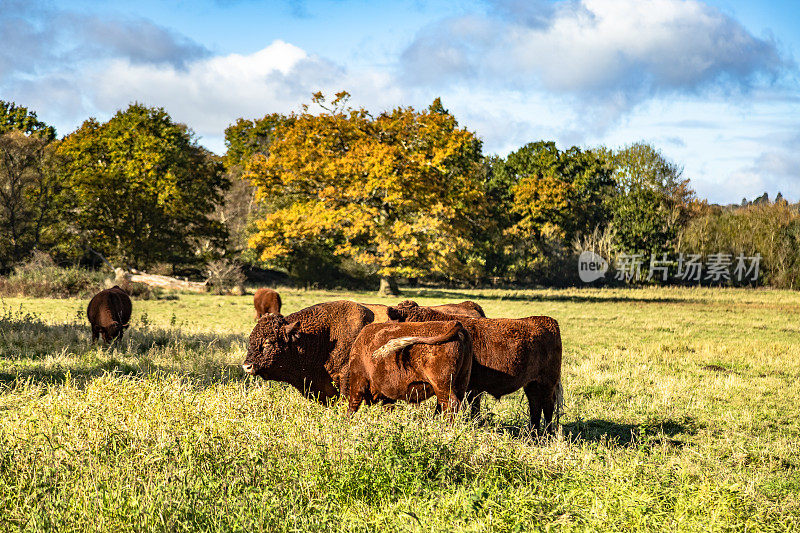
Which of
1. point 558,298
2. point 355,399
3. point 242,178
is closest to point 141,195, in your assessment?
point 242,178

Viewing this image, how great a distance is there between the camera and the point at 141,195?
118ft

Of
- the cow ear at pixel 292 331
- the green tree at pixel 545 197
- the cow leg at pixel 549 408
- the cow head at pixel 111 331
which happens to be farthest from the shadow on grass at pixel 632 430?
the green tree at pixel 545 197

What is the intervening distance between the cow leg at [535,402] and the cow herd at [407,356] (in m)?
0.01

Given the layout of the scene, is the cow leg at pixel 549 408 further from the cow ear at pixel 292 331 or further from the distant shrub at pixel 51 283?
the distant shrub at pixel 51 283

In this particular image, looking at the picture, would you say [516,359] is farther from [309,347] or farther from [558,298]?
[558,298]

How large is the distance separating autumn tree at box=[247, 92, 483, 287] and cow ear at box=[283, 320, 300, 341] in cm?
2531

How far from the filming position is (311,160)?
35531 mm

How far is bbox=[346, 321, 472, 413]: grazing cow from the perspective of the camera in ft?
20.6

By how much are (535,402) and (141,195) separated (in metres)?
32.5

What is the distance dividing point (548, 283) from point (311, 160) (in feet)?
87.0

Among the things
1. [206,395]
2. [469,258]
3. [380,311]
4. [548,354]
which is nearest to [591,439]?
[548,354]

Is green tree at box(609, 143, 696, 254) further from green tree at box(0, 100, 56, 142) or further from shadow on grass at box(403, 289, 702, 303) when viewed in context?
green tree at box(0, 100, 56, 142)

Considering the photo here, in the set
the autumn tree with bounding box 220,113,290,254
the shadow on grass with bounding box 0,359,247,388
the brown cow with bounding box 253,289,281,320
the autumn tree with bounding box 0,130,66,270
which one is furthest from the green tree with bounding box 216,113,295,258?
the shadow on grass with bounding box 0,359,247,388

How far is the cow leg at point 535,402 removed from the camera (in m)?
7.51
